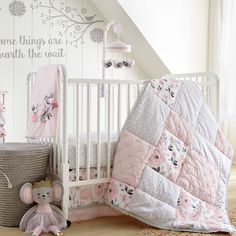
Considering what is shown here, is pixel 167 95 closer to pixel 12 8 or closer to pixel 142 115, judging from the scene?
pixel 142 115

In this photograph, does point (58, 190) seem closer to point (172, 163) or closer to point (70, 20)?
point (172, 163)

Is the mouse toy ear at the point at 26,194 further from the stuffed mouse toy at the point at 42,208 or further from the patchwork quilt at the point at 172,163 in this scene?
the patchwork quilt at the point at 172,163

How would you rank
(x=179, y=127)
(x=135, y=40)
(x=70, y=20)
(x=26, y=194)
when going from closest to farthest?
(x=26, y=194) < (x=179, y=127) < (x=70, y=20) < (x=135, y=40)

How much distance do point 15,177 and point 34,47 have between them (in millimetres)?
1429

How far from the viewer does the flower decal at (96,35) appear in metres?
3.71

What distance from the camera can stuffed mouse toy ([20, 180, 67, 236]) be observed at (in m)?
2.20

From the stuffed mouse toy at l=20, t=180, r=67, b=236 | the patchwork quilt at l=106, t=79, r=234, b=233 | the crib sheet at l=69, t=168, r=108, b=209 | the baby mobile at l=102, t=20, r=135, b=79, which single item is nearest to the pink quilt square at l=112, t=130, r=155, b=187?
the patchwork quilt at l=106, t=79, r=234, b=233

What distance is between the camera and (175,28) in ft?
12.3

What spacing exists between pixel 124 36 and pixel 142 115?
149cm

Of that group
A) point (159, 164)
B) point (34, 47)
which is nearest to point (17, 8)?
point (34, 47)

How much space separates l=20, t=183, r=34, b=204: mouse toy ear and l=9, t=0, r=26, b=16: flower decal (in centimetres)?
155

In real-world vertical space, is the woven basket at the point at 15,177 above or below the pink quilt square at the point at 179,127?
below

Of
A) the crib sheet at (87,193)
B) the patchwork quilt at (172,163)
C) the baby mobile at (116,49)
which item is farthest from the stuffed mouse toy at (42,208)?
the baby mobile at (116,49)

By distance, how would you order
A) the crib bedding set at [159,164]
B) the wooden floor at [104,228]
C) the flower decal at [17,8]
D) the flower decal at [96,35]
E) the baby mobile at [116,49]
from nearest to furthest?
the wooden floor at [104,228]
the crib bedding set at [159,164]
the flower decal at [17,8]
the baby mobile at [116,49]
the flower decal at [96,35]
